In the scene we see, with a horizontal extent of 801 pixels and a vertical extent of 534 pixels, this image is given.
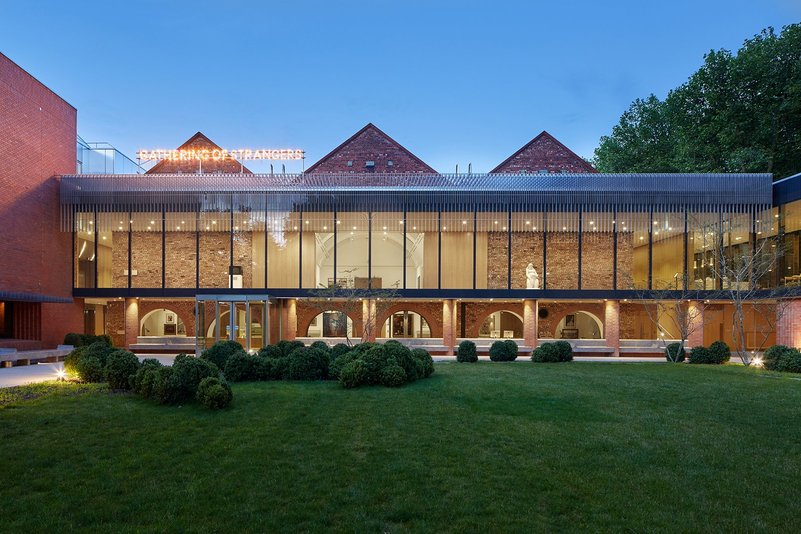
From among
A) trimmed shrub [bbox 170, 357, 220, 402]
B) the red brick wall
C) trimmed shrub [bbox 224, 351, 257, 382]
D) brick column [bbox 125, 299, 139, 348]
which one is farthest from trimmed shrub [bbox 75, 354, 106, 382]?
brick column [bbox 125, 299, 139, 348]

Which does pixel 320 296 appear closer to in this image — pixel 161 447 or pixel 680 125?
pixel 161 447

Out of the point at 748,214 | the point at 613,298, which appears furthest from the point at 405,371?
→ the point at 748,214

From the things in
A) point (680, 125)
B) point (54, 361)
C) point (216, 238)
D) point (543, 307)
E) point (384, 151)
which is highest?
point (680, 125)

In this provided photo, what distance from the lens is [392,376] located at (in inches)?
523

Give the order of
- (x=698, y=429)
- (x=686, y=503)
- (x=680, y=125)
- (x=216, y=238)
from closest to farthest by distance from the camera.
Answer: (x=686, y=503) < (x=698, y=429) < (x=216, y=238) < (x=680, y=125)

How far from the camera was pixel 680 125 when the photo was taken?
1565 inches

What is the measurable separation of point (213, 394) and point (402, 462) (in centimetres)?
493

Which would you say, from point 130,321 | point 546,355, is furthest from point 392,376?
point 130,321

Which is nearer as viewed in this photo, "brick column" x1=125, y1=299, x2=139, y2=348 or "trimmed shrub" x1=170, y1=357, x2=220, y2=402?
"trimmed shrub" x1=170, y1=357, x2=220, y2=402

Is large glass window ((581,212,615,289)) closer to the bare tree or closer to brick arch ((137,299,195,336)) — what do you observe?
the bare tree

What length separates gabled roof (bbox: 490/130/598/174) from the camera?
120ft

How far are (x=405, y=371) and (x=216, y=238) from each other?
21.0 m

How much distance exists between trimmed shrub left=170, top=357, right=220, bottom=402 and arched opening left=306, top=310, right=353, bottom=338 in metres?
19.8

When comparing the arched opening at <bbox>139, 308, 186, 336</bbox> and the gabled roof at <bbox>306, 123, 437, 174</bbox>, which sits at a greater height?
the gabled roof at <bbox>306, 123, 437, 174</bbox>
